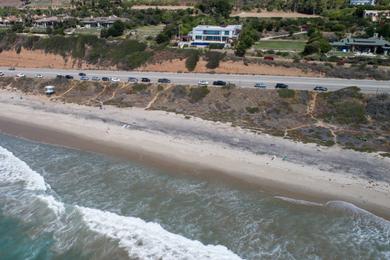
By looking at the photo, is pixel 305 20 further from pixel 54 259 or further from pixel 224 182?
pixel 54 259

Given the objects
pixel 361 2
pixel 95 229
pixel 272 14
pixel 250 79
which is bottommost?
pixel 95 229

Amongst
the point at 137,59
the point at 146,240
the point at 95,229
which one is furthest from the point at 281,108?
the point at 137,59

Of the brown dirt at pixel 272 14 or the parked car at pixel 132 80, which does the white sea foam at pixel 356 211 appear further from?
the brown dirt at pixel 272 14

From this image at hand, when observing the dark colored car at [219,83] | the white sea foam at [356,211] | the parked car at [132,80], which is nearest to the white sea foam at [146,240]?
the white sea foam at [356,211]

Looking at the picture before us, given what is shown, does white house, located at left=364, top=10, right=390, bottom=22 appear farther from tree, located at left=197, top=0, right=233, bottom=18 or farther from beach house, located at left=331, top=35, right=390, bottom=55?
tree, located at left=197, top=0, right=233, bottom=18

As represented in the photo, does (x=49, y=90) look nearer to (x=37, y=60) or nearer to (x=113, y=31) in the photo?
(x=37, y=60)

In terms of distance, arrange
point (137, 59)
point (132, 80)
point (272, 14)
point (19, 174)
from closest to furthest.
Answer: point (19, 174), point (132, 80), point (137, 59), point (272, 14)

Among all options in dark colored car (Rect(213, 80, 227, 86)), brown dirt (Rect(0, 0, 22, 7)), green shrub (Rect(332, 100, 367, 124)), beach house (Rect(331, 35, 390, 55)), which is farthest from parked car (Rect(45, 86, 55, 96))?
brown dirt (Rect(0, 0, 22, 7))

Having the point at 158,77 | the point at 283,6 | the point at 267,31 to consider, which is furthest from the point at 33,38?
the point at 283,6
